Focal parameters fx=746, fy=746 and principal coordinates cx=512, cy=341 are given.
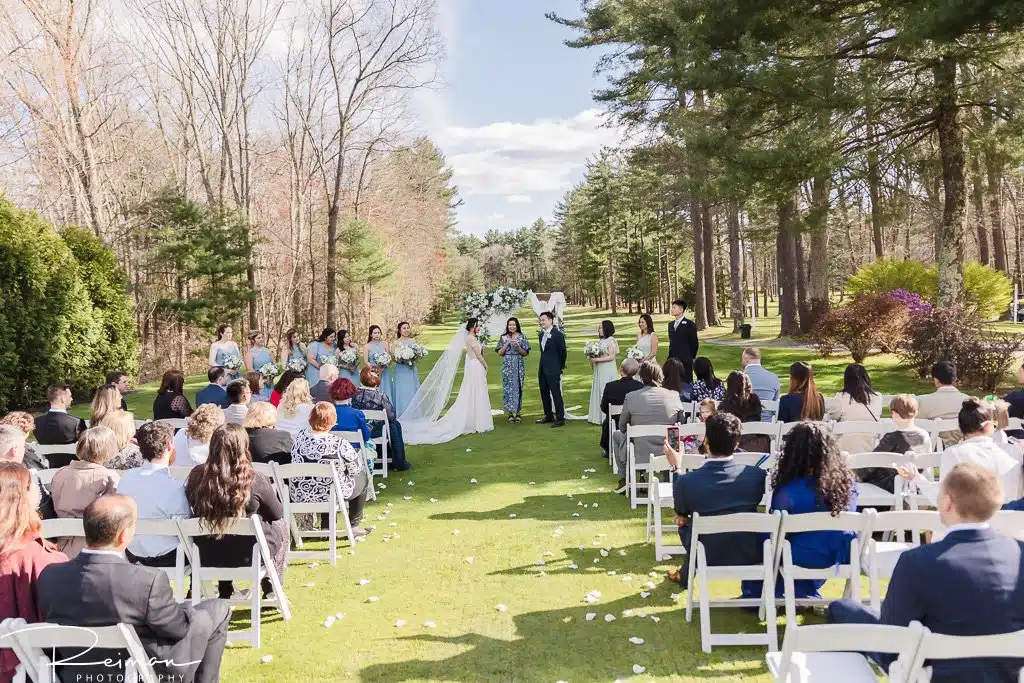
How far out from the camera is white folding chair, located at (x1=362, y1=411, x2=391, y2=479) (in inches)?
367

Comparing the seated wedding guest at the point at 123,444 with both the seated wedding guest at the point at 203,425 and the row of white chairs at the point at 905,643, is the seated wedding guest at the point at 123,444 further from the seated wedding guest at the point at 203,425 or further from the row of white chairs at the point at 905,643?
the row of white chairs at the point at 905,643

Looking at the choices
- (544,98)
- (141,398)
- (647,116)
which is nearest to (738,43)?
(544,98)

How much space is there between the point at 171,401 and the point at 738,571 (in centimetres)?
689

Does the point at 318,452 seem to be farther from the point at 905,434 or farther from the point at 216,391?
the point at 905,434

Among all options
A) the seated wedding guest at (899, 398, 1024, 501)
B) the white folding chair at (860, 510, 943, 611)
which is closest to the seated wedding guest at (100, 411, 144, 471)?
the white folding chair at (860, 510, 943, 611)

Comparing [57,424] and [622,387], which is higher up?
[57,424]

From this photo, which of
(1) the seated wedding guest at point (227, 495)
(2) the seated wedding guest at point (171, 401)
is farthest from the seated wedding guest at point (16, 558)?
(2) the seated wedding guest at point (171, 401)

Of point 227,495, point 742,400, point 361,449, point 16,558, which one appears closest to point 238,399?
point 361,449

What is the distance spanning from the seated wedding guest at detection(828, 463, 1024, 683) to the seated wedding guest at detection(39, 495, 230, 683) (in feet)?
10.4

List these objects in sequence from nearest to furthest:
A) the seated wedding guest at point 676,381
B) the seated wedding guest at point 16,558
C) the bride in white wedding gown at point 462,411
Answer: the seated wedding guest at point 16,558
the seated wedding guest at point 676,381
the bride in white wedding gown at point 462,411

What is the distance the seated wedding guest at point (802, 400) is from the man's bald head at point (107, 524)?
5736 mm

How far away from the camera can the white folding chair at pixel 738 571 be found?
14.0ft

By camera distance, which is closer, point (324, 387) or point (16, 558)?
point (16, 558)

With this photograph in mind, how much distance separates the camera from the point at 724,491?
4828 millimetres
